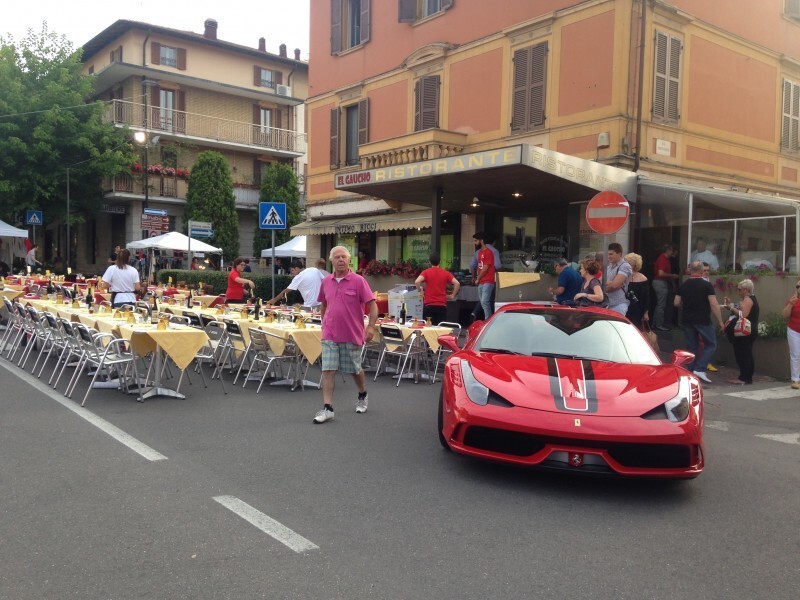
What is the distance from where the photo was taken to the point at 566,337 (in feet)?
20.2

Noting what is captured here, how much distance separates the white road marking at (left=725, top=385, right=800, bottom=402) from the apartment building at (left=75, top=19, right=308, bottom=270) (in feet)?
94.3

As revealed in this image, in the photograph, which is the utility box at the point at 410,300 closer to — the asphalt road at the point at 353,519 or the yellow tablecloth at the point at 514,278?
the yellow tablecloth at the point at 514,278

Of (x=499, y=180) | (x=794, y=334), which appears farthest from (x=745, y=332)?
(x=499, y=180)

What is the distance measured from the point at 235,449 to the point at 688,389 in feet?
11.8

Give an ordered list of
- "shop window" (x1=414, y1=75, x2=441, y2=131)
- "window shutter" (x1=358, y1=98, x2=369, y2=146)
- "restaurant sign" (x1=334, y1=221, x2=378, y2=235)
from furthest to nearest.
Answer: "window shutter" (x1=358, y1=98, x2=369, y2=146)
"restaurant sign" (x1=334, y1=221, x2=378, y2=235)
"shop window" (x1=414, y1=75, x2=441, y2=131)

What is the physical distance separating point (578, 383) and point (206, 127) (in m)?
35.5

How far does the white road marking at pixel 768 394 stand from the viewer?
382 inches

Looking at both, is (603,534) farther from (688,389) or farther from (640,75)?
(640,75)

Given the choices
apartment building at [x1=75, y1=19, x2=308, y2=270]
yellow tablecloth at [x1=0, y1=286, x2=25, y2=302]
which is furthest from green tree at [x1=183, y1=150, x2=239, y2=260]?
yellow tablecloth at [x1=0, y1=286, x2=25, y2=302]

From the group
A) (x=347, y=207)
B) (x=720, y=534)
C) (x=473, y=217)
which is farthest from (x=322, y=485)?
(x=347, y=207)

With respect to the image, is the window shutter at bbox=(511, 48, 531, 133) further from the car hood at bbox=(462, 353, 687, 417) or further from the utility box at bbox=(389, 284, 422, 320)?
the car hood at bbox=(462, 353, 687, 417)

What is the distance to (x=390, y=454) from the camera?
235 inches

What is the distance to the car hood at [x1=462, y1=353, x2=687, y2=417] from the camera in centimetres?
496

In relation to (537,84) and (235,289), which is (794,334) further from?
(235,289)
